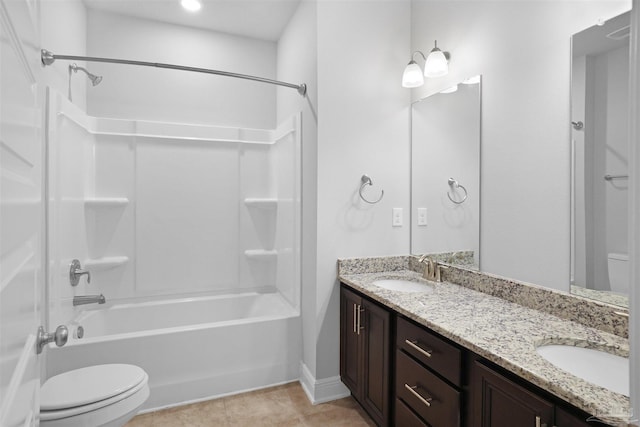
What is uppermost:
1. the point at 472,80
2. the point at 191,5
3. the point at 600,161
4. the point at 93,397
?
the point at 191,5

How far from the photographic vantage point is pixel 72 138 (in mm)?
2334

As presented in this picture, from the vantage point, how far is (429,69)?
6.83 feet

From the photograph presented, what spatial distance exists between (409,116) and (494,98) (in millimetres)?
694

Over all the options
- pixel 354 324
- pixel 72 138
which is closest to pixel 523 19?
pixel 354 324

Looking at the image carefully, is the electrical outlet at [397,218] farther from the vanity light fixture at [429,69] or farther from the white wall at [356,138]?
the vanity light fixture at [429,69]

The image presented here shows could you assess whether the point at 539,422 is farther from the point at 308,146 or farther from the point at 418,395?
the point at 308,146

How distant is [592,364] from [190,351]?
6.81 feet

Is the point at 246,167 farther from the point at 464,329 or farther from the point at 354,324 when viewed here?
the point at 464,329

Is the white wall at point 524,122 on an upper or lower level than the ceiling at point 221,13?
lower

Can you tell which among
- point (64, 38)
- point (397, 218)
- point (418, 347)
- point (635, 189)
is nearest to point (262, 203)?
point (397, 218)

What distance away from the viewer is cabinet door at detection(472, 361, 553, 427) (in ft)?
3.15

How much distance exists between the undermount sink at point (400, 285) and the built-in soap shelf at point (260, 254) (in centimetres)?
126

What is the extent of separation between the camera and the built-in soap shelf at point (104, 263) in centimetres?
263

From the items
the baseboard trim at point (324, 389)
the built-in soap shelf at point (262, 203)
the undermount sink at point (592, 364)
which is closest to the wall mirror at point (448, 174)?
the undermount sink at point (592, 364)
